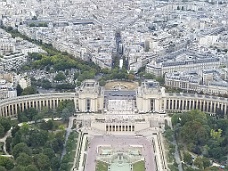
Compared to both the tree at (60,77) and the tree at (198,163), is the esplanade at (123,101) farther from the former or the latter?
the tree at (198,163)

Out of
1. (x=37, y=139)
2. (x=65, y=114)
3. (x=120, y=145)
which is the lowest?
(x=120, y=145)

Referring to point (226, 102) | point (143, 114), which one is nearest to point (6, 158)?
point (143, 114)

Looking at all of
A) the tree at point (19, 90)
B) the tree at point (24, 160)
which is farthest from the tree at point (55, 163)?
the tree at point (19, 90)

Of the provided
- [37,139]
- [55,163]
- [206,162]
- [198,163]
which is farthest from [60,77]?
[206,162]

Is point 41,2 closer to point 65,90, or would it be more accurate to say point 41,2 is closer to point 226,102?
point 65,90

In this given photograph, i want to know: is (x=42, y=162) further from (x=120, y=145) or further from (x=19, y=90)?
(x=19, y=90)

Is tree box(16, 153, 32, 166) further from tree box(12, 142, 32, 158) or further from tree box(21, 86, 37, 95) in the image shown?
tree box(21, 86, 37, 95)

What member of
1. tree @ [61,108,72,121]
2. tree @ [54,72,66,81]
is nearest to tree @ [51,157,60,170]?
tree @ [61,108,72,121]

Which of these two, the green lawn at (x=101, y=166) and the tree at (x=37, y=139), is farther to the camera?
the tree at (x=37, y=139)

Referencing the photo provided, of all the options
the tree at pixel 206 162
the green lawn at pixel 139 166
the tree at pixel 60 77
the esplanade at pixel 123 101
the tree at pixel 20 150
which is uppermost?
the tree at pixel 60 77
